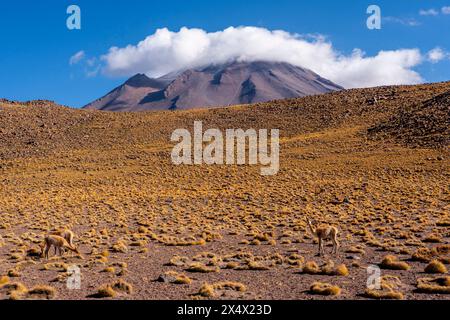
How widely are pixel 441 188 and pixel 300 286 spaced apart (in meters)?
30.1

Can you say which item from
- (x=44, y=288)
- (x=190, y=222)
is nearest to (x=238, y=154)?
(x=190, y=222)

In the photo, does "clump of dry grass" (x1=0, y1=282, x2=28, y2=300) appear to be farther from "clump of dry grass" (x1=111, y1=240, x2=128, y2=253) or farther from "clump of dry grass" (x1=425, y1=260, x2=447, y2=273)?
"clump of dry grass" (x1=425, y1=260, x2=447, y2=273)

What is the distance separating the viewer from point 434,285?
474 inches

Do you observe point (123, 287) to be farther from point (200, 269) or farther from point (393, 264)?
point (393, 264)

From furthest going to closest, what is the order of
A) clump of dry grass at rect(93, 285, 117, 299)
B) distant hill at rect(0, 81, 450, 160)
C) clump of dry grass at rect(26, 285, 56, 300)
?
distant hill at rect(0, 81, 450, 160) < clump of dry grass at rect(93, 285, 117, 299) < clump of dry grass at rect(26, 285, 56, 300)

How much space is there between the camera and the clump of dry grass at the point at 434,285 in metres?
11.5

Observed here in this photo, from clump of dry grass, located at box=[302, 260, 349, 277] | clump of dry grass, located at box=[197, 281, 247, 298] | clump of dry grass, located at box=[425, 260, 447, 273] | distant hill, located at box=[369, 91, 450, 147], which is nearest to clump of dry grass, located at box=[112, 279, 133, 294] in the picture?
clump of dry grass, located at box=[197, 281, 247, 298]

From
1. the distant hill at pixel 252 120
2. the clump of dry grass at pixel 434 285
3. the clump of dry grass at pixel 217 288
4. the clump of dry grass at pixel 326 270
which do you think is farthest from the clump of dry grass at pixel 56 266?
the distant hill at pixel 252 120

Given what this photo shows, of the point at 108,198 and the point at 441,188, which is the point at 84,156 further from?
the point at 441,188

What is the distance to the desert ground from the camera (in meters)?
13.3

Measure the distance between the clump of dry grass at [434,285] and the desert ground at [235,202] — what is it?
5cm

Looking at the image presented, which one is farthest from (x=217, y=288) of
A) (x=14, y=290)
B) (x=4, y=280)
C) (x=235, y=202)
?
(x=235, y=202)

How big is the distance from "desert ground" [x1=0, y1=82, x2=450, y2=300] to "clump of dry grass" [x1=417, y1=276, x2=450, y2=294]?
0.05 m

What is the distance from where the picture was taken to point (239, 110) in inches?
3415
